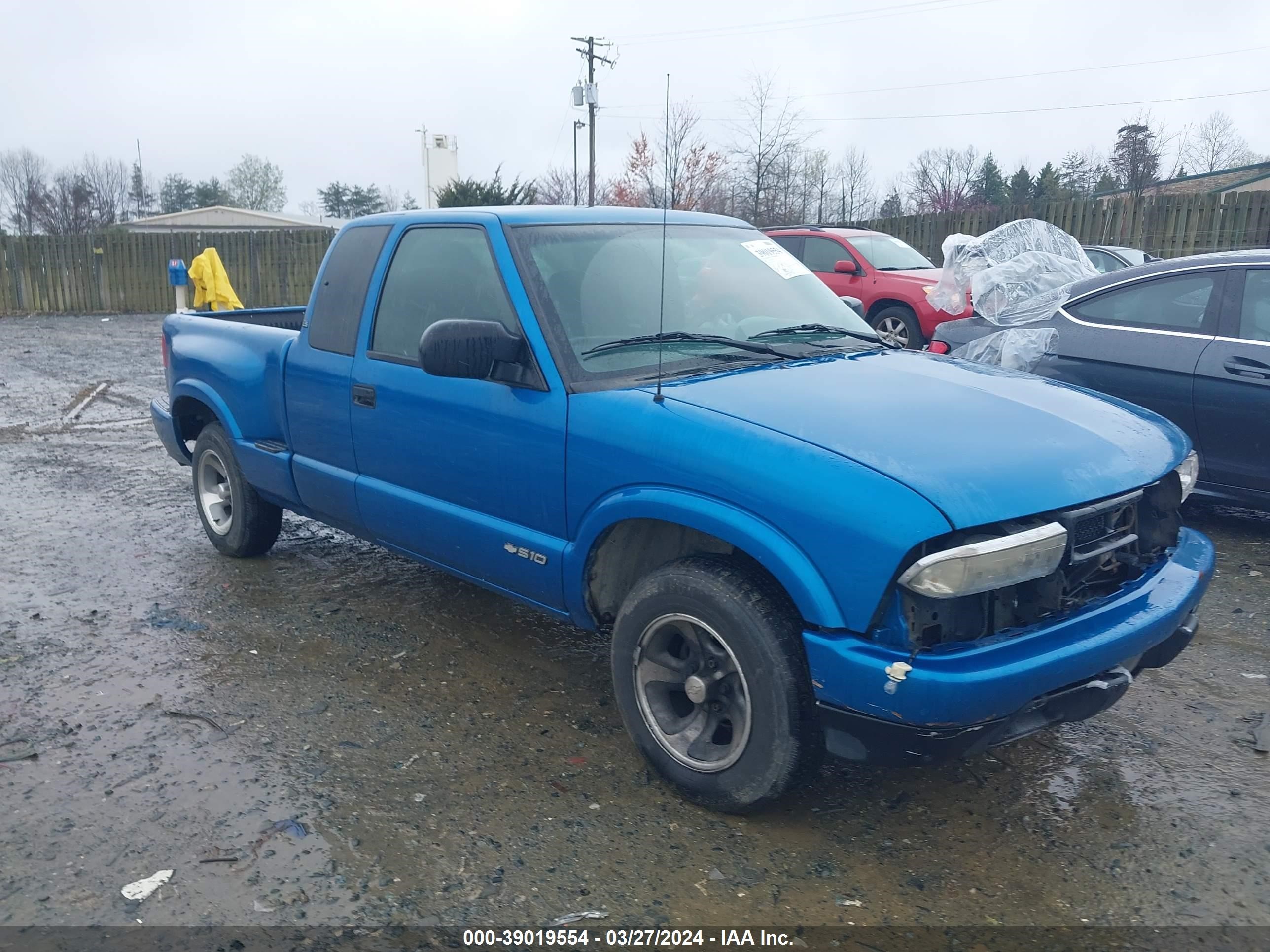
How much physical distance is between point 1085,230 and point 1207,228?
7.03 feet

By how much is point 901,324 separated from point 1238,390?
23.0ft

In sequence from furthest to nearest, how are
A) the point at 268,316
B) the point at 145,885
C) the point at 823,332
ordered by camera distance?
the point at 268,316, the point at 823,332, the point at 145,885

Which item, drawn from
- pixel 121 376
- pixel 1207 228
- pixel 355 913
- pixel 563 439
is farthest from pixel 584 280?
pixel 1207 228

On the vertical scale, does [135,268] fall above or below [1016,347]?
below

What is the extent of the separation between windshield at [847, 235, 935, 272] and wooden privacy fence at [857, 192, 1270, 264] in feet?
15.2

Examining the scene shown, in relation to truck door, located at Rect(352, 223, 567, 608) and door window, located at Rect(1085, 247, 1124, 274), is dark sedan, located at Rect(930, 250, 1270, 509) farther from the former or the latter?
door window, located at Rect(1085, 247, 1124, 274)

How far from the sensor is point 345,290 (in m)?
4.59

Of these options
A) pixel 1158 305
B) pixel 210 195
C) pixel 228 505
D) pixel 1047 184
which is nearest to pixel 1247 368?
pixel 1158 305

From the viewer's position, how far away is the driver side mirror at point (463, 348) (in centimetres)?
347

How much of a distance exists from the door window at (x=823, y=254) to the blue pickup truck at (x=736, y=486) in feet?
29.1

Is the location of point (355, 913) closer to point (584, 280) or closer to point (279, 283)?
point (584, 280)

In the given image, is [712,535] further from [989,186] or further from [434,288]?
[989,186]

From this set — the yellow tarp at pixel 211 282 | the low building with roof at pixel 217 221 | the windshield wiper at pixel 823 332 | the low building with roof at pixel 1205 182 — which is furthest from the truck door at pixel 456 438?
the low building with roof at pixel 217 221

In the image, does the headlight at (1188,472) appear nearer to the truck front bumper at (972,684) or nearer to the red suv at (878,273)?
the truck front bumper at (972,684)
